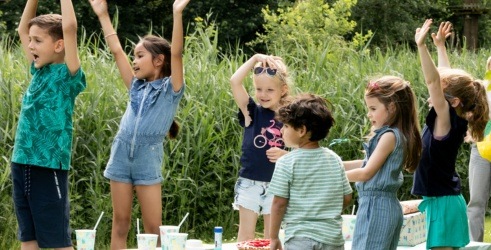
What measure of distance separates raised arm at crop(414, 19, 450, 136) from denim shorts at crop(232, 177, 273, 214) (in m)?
1.06

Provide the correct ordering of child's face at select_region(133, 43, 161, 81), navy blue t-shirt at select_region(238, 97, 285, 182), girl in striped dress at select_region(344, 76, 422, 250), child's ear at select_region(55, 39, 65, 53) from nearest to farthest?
girl in striped dress at select_region(344, 76, 422, 250) → child's ear at select_region(55, 39, 65, 53) → child's face at select_region(133, 43, 161, 81) → navy blue t-shirt at select_region(238, 97, 285, 182)

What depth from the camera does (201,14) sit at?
2503cm

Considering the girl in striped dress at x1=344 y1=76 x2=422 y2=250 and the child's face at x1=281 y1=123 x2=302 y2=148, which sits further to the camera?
the girl in striped dress at x1=344 y1=76 x2=422 y2=250

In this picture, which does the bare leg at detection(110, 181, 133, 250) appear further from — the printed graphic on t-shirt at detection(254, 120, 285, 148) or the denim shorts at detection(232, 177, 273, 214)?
the printed graphic on t-shirt at detection(254, 120, 285, 148)

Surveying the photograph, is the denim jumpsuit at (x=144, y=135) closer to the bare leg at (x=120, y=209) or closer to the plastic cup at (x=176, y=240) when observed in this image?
the bare leg at (x=120, y=209)

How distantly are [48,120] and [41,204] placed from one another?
1.37ft

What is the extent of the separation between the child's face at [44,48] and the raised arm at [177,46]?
59 cm

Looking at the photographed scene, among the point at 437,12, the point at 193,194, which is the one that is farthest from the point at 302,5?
the point at 437,12

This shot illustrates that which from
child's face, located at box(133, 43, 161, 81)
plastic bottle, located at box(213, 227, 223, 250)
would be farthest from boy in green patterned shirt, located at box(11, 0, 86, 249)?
plastic bottle, located at box(213, 227, 223, 250)

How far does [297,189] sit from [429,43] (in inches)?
822

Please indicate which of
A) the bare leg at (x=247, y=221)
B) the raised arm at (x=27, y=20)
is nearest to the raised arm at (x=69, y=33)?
the raised arm at (x=27, y=20)

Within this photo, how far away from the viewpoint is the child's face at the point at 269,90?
19.9 feet

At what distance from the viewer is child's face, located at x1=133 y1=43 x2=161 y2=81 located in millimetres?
5879

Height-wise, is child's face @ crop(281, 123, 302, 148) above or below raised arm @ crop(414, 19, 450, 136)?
below
